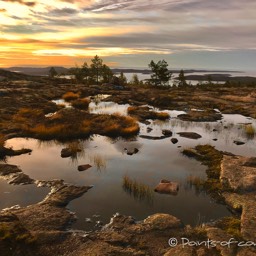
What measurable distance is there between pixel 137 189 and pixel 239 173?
6.87 metres

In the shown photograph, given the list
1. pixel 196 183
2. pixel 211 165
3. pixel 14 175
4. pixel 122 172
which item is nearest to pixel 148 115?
pixel 211 165

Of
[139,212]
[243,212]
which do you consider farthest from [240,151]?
[139,212]

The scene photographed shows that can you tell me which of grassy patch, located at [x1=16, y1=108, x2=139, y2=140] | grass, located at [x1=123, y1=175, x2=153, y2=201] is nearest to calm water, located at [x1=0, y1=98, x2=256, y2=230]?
grass, located at [x1=123, y1=175, x2=153, y2=201]

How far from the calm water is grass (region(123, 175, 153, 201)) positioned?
264 mm

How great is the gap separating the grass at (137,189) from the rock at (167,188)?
0.52 metres

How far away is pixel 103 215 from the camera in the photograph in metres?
15.4

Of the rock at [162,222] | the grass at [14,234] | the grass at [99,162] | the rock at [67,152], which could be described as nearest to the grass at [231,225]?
the rock at [162,222]

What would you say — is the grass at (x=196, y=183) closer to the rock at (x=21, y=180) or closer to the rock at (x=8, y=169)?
the rock at (x=21, y=180)

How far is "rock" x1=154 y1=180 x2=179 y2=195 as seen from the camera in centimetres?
1827

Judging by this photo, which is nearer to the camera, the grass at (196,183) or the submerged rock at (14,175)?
the grass at (196,183)

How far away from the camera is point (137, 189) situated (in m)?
18.5

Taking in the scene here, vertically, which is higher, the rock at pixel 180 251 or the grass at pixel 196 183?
the rock at pixel 180 251

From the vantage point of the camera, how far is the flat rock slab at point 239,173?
18.0m

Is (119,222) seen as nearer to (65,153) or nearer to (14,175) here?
(14,175)
